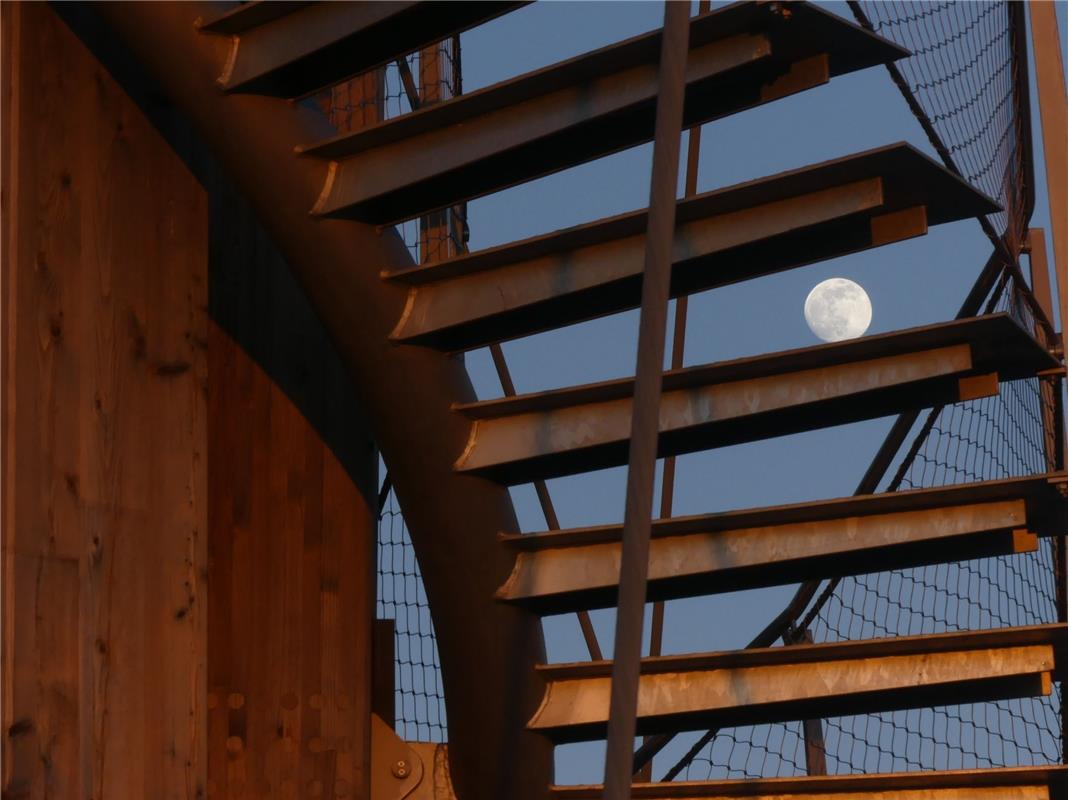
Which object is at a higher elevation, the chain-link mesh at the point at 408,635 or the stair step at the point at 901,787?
the chain-link mesh at the point at 408,635

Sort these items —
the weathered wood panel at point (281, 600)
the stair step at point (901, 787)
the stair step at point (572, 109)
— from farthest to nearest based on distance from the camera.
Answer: the weathered wood panel at point (281, 600) < the stair step at point (901, 787) < the stair step at point (572, 109)

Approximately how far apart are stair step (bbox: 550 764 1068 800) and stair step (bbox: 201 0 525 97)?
5.27 ft

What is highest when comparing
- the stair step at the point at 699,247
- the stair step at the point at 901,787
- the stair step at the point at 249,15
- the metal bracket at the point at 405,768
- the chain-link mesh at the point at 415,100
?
the chain-link mesh at the point at 415,100

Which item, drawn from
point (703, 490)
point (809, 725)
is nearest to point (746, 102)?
point (809, 725)

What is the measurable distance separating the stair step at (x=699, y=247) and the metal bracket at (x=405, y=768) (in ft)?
3.59

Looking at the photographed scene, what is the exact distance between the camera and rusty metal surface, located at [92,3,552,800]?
2988 millimetres

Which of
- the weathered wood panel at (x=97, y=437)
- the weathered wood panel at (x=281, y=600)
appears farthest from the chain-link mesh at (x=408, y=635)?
the weathered wood panel at (x=97, y=437)

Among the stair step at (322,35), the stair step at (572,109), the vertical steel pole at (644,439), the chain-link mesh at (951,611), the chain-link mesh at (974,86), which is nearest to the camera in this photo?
the vertical steel pole at (644,439)

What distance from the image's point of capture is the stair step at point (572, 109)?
8.55 ft

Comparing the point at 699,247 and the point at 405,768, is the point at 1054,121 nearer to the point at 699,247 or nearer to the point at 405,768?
the point at 699,247

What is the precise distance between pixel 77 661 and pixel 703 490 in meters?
7.86

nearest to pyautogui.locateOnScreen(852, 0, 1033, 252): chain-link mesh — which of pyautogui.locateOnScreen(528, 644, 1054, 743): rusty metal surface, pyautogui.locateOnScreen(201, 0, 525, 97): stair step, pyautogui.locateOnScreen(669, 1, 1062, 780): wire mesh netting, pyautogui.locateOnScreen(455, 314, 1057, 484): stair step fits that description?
pyautogui.locateOnScreen(669, 1, 1062, 780): wire mesh netting

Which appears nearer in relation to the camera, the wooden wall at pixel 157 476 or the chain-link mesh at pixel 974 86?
the wooden wall at pixel 157 476

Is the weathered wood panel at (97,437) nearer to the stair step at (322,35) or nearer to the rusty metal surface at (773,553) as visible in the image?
the stair step at (322,35)
